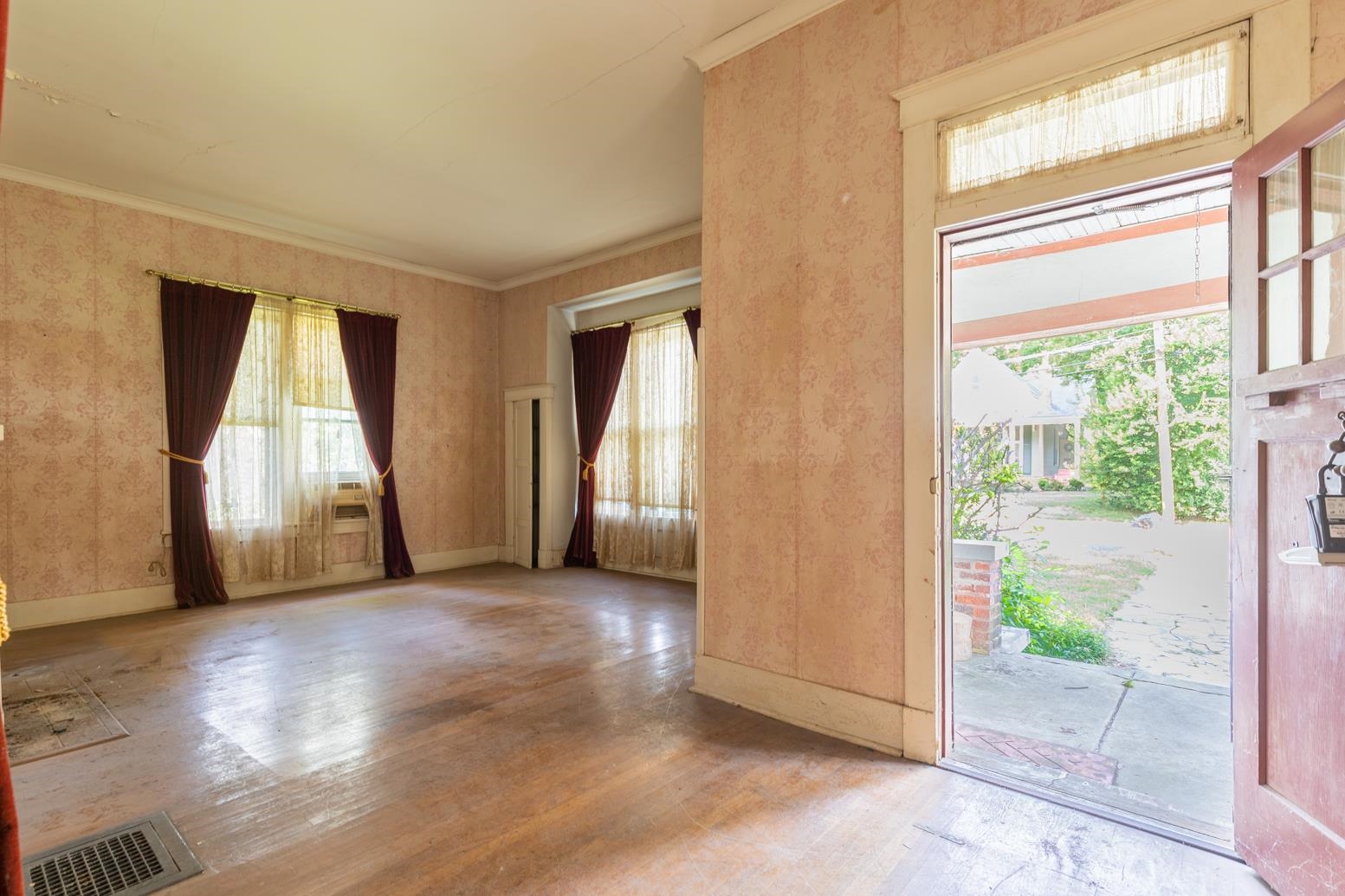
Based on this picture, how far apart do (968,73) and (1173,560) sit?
4658 mm

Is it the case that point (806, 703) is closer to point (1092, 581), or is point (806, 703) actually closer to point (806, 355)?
point (806, 355)

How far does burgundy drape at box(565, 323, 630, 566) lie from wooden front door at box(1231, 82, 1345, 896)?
513cm

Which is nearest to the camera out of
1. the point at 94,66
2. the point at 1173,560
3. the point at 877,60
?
the point at 877,60

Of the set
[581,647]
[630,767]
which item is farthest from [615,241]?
[630,767]

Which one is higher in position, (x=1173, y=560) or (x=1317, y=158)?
(x=1317, y=158)

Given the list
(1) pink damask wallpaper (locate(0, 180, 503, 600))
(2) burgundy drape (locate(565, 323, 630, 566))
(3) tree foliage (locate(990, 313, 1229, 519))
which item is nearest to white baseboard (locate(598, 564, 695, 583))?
(2) burgundy drape (locate(565, 323, 630, 566))

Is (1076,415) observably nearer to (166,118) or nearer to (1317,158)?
(1317,158)

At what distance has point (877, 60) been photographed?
8.70 feet

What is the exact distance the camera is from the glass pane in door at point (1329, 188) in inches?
64.5

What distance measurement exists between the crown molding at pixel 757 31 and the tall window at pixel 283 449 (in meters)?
4.31

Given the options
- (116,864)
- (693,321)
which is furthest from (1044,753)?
(693,321)

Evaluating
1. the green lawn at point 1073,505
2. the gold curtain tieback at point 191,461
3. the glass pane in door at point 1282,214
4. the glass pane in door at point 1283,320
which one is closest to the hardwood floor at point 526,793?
the glass pane in door at point 1283,320

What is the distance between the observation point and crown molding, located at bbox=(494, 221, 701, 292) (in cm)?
562

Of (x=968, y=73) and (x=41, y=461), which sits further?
(x=41, y=461)
